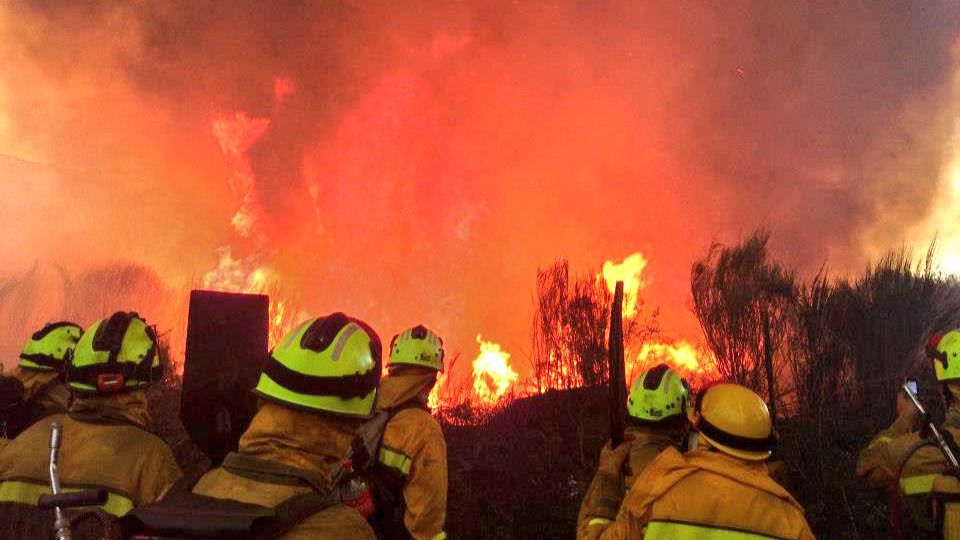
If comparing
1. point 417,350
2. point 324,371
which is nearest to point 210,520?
point 324,371

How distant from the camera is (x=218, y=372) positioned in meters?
3.03

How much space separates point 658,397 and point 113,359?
305cm

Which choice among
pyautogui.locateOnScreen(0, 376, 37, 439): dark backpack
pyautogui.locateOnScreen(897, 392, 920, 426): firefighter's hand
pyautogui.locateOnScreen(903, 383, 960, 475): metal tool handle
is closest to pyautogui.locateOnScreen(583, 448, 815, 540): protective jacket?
pyautogui.locateOnScreen(903, 383, 960, 475): metal tool handle

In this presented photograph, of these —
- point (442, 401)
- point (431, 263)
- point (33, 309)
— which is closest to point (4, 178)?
point (33, 309)

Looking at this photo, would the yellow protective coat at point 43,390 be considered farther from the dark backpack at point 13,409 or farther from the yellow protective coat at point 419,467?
the yellow protective coat at point 419,467

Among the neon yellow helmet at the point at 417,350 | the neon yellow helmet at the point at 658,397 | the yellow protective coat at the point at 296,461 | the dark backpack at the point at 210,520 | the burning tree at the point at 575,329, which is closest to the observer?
the dark backpack at the point at 210,520

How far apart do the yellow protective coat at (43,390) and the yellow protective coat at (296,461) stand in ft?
11.7

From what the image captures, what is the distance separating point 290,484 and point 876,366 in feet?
35.0

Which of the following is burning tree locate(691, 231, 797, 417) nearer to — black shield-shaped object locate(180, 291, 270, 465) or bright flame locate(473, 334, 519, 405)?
bright flame locate(473, 334, 519, 405)

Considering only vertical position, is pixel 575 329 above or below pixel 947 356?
above

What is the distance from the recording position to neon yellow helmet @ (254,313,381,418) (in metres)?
1.97

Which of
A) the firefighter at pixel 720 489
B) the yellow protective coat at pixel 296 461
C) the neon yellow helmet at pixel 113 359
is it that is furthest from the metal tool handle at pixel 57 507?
the firefighter at pixel 720 489

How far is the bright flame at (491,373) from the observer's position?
604 inches

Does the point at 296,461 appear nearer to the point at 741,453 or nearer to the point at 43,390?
the point at 741,453
